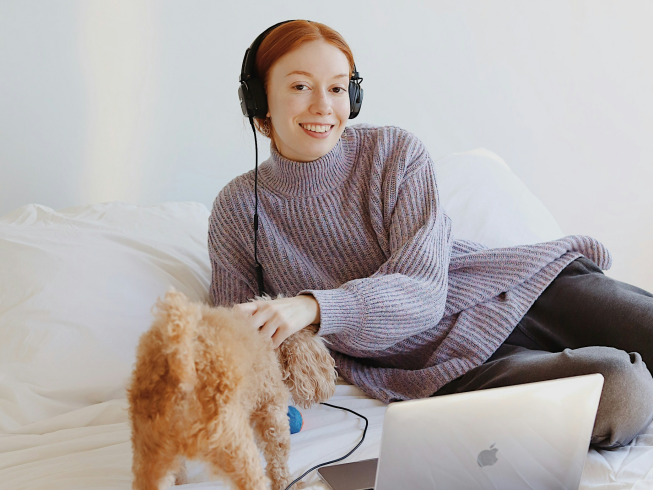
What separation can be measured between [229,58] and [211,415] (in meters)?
1.46

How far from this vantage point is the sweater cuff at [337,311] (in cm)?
96

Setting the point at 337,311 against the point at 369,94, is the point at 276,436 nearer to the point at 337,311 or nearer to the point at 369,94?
the point at 337,311

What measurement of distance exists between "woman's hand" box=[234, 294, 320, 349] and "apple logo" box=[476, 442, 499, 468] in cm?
32

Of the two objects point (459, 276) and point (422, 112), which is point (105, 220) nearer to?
point (459, 276)

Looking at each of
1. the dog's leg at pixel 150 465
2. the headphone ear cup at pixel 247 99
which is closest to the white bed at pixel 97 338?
the dog's leg at pixel 150 465

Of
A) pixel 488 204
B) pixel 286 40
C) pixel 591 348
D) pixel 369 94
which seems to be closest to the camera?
pixel 591 348

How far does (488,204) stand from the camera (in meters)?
1.78

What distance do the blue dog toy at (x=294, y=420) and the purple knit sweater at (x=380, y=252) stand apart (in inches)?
6.9

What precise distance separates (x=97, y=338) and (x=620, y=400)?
3.43 ft

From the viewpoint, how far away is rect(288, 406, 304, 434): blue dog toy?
1040mm

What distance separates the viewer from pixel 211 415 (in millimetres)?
623

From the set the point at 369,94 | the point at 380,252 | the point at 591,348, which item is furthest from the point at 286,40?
the point at 369,94

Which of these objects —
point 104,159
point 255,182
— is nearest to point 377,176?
point 255,182

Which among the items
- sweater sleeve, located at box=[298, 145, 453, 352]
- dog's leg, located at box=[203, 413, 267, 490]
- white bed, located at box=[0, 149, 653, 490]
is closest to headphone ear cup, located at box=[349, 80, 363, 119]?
sweater sleeve, located at box=[298, 145, 453, 352]
